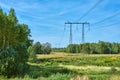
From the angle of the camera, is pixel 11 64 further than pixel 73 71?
No

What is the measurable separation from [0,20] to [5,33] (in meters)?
4.55

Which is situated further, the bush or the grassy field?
the bush

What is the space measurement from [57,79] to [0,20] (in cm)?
3800

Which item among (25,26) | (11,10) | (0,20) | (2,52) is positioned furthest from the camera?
(25,26)

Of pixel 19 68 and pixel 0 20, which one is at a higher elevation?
pixel 0 20

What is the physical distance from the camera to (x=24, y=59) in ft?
147

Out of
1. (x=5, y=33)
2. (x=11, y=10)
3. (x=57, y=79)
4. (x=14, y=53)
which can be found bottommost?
(x=57, y=79)

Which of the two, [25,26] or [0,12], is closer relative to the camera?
[0,12]

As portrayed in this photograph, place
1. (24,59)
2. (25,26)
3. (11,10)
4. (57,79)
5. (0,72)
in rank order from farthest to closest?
(25,26), (11,10), (24,59), (0,72), (57,79)

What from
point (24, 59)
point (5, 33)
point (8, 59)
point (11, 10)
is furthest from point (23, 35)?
point (8, 59)

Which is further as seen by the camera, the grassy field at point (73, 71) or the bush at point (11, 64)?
the bush at point (11, 64)

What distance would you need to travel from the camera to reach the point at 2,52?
40.9m

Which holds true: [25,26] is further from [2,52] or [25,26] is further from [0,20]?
[2,52]

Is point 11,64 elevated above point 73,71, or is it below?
above
